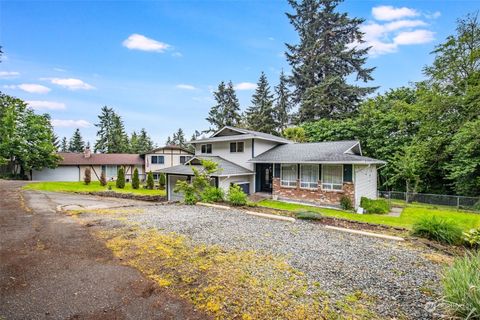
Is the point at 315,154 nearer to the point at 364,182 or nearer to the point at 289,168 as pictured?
the point at 289,168

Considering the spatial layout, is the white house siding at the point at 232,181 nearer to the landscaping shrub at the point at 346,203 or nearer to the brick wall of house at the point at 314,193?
the brick wall of house at the point at 314,193

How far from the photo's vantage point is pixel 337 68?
1312 inches

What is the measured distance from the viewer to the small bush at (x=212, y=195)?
13.3 metres

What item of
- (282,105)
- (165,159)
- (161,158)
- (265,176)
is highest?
(282,105)

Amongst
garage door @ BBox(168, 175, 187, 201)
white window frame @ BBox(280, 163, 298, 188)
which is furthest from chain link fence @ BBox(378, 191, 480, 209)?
garage door @ BBox(168, 175, 187, 201)

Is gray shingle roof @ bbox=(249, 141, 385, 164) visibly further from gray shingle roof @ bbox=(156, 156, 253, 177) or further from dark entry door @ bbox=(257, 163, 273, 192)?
gray shingle roof @ bbox=(156, 156, 253, 177)

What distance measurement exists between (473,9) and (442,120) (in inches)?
308

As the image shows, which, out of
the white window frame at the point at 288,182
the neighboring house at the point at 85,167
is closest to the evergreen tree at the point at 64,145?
the neighboring house at the point at 85,167

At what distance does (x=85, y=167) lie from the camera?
102ft

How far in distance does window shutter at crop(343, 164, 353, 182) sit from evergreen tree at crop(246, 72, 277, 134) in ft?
78.5

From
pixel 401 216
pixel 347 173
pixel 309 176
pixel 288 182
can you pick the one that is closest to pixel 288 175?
pixel 288 182

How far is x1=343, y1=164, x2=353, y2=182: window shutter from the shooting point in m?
13.9

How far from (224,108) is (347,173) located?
104 feet

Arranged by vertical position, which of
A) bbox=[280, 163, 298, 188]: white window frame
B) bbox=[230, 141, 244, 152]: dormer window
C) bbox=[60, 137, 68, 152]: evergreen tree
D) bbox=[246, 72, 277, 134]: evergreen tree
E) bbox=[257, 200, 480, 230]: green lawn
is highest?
bbox=[246, 72, 277, 134]: evergreen tree
